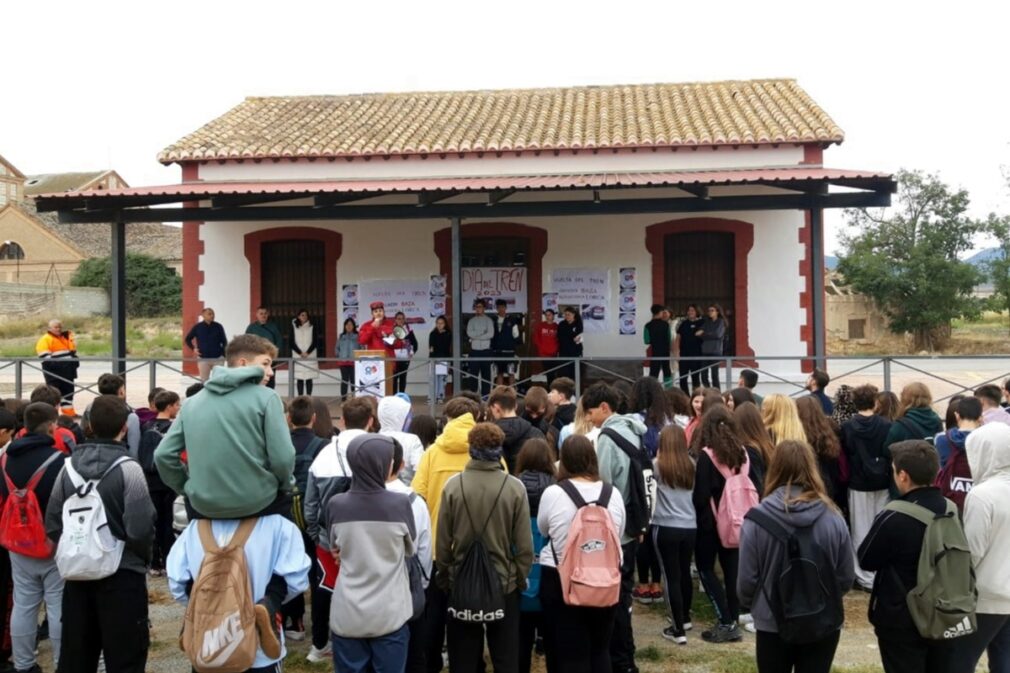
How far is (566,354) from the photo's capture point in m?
12.3

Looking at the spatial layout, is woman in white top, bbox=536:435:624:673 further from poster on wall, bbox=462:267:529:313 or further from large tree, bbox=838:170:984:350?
large tree, bbox=838:170:984:350

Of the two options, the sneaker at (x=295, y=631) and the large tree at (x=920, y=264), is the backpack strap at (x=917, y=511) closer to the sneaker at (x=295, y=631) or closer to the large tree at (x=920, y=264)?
the sneaker at (x=295, y=631)

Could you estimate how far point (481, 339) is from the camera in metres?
12.4

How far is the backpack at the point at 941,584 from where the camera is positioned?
3.63 metres

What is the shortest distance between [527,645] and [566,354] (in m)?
7.92

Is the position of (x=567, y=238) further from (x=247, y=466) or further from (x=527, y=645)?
(x=247, y=466)

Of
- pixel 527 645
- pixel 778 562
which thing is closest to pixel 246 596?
pixel 527 645

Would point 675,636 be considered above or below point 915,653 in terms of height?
below

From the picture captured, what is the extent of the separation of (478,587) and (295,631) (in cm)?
213

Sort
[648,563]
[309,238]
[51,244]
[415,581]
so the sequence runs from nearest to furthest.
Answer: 1. [415,581]
2. [648,563]
3. [309,238]
4. [51,244]

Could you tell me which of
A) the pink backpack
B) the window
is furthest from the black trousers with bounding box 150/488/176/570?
the window

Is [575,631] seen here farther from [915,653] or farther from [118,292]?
[118,292]

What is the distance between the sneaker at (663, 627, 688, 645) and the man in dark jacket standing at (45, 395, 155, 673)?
2935 millimetres

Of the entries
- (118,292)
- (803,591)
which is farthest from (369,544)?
(118,292)
